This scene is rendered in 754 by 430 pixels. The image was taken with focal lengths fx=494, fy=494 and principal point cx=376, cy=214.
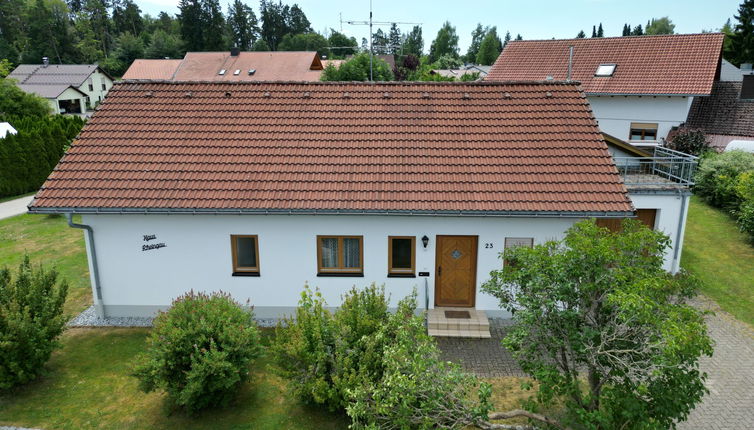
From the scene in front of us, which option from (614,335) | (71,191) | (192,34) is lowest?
(614,335)

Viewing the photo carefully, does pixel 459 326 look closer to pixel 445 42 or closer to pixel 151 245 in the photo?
pixel 151 245

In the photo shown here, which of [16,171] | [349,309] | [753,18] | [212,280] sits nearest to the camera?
[349,309]

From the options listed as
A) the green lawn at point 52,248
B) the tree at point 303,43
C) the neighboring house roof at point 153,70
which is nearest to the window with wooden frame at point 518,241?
the green lawn at point 52,248

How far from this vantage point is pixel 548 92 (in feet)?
42.6

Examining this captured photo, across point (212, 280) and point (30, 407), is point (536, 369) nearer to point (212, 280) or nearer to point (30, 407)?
point (212, 280)

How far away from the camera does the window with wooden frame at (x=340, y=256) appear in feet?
36.6

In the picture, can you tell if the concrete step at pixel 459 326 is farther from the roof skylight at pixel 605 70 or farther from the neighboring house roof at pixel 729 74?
the neighboring house roof at pixel 729 74

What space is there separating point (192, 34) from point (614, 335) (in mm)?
91976

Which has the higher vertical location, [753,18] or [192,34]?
[192,34]

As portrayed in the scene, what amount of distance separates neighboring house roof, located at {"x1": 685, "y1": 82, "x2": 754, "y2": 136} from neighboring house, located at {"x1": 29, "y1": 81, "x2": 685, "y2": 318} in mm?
18888

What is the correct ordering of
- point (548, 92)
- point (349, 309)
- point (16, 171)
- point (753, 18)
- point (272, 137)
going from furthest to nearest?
point (753, 18)
point (16, 171)
point (548, 92)
point (272, 137)
point (349, 309)

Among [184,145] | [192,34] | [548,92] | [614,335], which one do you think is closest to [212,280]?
[184,145]

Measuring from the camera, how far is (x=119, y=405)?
873 cm

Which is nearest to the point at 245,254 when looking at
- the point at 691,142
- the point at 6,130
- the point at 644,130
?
the point at 6,130
